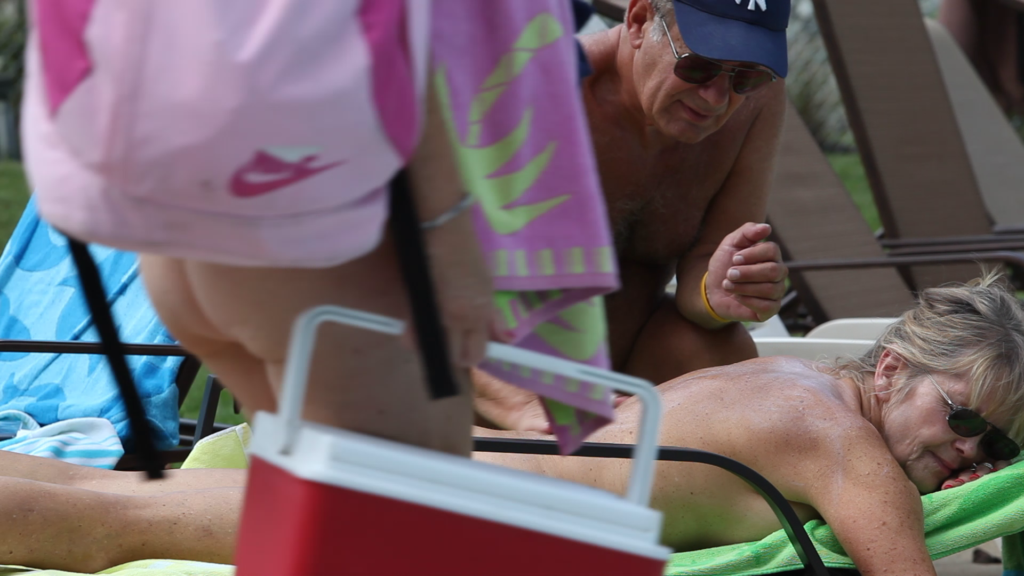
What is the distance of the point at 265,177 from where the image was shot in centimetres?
84

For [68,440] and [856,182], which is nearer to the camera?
Result: [68,440]

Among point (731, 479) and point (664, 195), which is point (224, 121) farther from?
point (664, 195)

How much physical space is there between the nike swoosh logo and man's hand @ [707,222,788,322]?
1.45m

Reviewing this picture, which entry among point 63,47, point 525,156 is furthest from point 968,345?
point 63,47

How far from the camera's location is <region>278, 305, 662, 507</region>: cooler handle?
897 mm

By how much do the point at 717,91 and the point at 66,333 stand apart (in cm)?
190

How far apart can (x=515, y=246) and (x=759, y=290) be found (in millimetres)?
1284

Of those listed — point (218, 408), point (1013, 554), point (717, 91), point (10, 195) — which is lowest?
point (218, 408)

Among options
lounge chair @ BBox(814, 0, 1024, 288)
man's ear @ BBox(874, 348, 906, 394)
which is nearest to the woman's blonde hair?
man's ear @ BBox(874, 348, 906, 394)

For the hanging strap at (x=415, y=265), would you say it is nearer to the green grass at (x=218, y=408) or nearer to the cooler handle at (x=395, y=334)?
the cooler handle at (x=395, y=334)

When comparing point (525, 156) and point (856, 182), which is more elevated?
point (525, 156)

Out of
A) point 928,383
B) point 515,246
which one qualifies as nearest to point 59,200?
point 515,246

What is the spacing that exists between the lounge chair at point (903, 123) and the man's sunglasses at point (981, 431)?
2.53 meters

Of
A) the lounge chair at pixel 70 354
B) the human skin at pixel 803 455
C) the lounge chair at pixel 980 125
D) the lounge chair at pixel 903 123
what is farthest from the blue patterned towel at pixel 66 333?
the lounge chair at pixel 980 125
